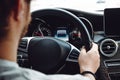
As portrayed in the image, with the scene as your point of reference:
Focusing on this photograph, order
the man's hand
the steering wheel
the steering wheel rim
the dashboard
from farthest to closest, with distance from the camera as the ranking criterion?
the dashboard
the steering wheel
the steering wheel rim
the man's hand

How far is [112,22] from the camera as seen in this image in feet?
8.61

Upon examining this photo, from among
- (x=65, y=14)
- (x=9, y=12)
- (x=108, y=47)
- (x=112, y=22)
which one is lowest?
(x=108, y=47)

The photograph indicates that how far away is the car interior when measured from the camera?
203cm

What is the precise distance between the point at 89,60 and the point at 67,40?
682mm

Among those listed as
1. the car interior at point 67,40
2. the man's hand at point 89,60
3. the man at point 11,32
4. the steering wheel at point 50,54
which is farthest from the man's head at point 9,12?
the steering wheel at point 50,54

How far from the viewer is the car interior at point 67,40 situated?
2028mm

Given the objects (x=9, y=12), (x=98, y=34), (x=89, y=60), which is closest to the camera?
(x=9, y=12)

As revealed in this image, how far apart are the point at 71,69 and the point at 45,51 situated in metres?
0.16

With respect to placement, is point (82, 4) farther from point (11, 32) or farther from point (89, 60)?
point (11, 32)

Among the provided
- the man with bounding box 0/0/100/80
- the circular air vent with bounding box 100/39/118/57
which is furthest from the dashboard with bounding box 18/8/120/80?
the man with bounding box 0/0/100/80

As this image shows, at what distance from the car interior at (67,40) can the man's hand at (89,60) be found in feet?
0.16

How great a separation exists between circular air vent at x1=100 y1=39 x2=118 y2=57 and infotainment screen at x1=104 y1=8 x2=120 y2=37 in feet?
0.55

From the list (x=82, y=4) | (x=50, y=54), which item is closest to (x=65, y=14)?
(x=50, y=54)

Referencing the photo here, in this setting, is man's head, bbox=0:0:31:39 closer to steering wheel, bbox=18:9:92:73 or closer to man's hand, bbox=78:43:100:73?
man's hand, bbox=78:43:100:73
